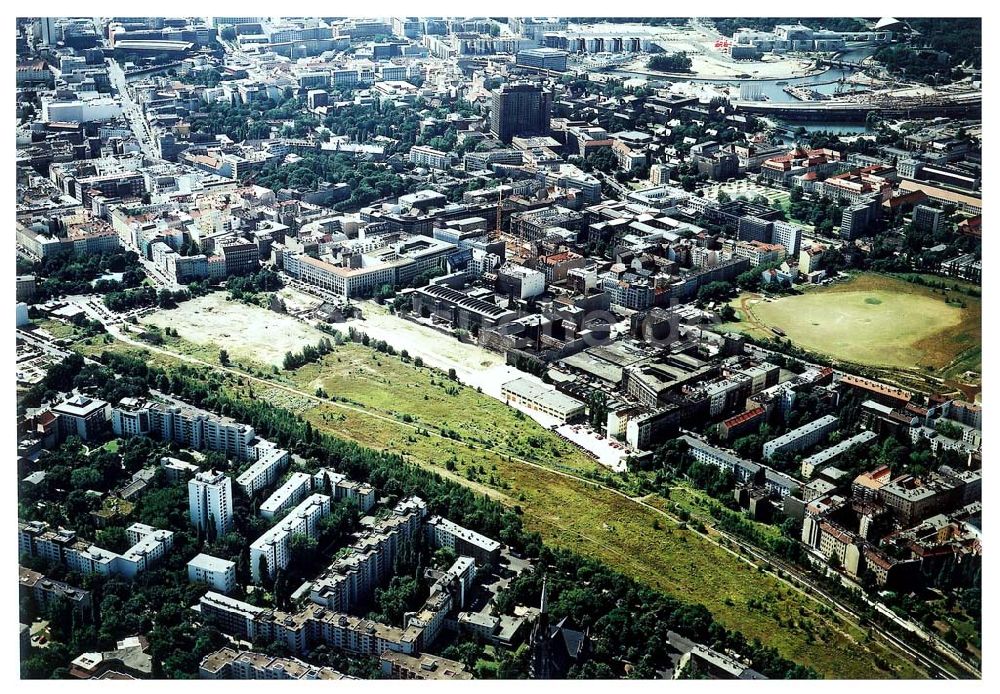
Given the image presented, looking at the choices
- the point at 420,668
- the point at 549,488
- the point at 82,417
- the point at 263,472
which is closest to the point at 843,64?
the point at 549,488

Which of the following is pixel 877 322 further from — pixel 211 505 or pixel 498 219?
pixel 211 505

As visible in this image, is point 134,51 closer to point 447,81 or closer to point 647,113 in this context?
point 447,81

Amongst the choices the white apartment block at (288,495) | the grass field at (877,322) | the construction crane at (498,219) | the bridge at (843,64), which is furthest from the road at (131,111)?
the bridge at (843,64)

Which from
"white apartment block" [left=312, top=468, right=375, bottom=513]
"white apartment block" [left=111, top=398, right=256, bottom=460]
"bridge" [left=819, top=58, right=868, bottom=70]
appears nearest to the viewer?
"white apartment block" [left=312, top=468, right=375, bottom=513]

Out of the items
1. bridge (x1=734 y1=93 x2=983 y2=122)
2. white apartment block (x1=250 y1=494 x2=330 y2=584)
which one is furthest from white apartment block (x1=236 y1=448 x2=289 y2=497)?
bridge (x1=734 y1=93 x2=983 y2=122)

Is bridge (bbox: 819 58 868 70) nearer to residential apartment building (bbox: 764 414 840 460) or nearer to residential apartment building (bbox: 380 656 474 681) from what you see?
residential apartment building (bbox: 764 414 840 460)

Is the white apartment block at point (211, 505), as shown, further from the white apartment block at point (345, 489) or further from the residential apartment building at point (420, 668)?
the residential apartment building at point (420, 668)
